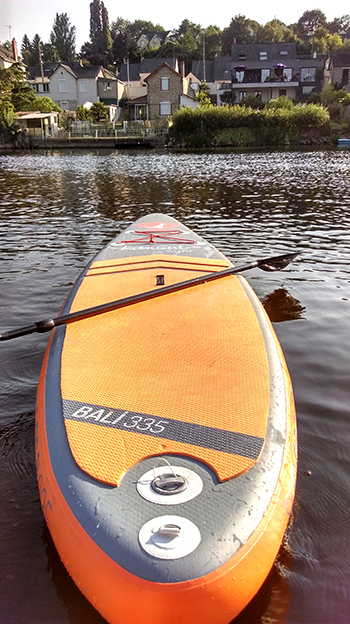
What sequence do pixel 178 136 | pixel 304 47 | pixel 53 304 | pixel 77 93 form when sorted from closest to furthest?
pixel 53 304 < pixel 178 136 < pixel 77 93 < pixel 304 47

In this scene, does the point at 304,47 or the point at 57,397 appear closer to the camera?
the point at 57,397

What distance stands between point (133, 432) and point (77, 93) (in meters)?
60.7

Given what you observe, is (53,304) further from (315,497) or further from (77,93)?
(77,93)

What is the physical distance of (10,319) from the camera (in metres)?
5.43

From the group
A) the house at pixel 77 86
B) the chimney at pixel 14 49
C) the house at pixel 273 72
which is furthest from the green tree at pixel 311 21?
A: the chimney at pixel 14 49

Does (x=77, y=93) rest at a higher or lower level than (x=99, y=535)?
higher

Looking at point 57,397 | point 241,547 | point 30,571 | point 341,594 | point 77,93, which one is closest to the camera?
point 241,547

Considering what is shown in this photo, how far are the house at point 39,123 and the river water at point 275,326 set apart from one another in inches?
1117

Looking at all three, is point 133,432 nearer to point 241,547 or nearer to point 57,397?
point 57,397

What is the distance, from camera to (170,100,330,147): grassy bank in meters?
38.0

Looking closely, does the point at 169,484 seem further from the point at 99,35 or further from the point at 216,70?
the point at 99,35

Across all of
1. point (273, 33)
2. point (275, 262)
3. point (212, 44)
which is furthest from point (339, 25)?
point (275, 262)

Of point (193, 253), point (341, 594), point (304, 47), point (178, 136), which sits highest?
point (304, 47)

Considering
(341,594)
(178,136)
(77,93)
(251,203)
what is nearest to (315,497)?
(341,594)
